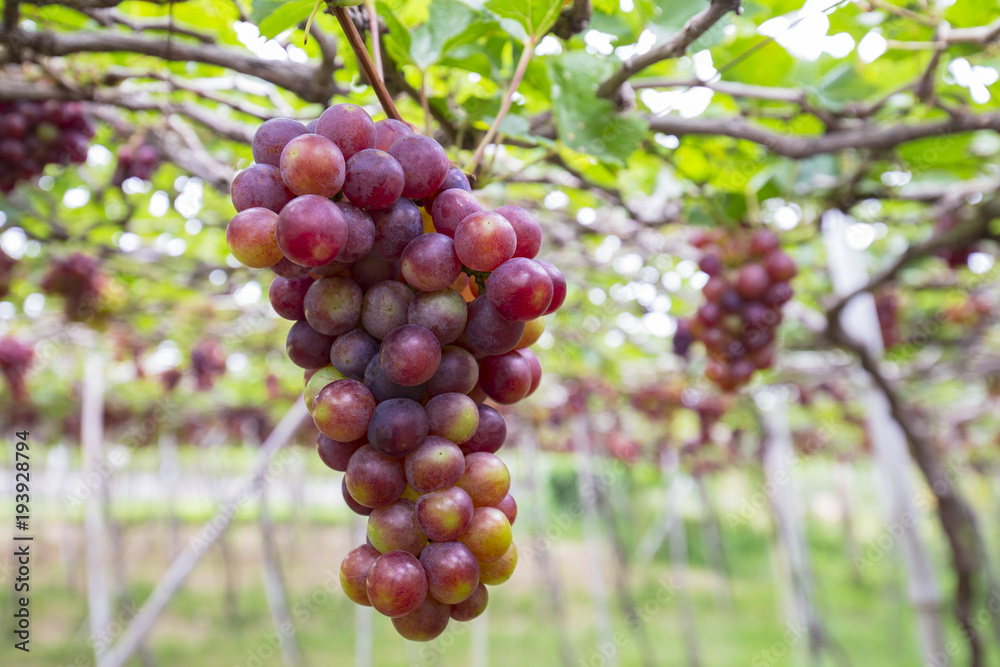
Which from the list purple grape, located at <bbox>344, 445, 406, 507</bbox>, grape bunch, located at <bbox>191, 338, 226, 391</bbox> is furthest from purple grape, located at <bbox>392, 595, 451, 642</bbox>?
grape bunch, located at <bbox>191, 338, 226, 391</bbox>

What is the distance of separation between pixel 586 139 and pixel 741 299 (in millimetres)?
973

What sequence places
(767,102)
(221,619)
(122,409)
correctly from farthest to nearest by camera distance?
(221,619)
(122,409)
(767,102)

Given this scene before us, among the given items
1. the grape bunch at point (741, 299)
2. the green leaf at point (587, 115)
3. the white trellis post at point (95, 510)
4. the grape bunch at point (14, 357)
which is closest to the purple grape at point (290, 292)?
the green leaf at point (587, 115)

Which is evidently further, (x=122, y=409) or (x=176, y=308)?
(x=122, y=409)

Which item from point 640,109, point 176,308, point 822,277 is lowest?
point 176,308

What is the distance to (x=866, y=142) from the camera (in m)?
1.28

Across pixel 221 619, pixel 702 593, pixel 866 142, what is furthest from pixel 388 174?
pixel 702 593

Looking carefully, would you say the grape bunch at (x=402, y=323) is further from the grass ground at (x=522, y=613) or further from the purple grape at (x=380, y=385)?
the grass ground at (x=522, y=613)

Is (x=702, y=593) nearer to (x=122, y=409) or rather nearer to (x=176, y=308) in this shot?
(x=122, y=409)

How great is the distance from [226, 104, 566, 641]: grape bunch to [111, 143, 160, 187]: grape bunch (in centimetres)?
142

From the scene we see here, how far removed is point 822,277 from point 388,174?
10.8ft

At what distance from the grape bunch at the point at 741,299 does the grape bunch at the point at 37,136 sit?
164 cm

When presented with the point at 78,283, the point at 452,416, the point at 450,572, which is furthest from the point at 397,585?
the point at 78,283

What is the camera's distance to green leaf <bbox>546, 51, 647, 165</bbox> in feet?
3.11
